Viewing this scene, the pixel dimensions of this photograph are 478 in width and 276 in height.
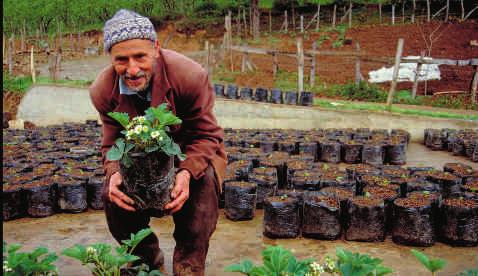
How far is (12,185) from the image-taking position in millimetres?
4176

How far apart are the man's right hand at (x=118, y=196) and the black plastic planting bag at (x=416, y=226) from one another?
2.13 meters

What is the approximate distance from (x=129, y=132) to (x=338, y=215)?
2.04 metres

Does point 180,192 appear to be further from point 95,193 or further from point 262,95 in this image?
point 262,95

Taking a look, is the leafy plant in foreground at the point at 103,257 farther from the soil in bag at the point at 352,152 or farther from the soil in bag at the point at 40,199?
the soil in bag at the point at 352,152

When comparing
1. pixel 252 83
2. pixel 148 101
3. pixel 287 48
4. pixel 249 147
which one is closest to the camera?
pixel 148 101

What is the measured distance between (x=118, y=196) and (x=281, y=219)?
5.17 feet

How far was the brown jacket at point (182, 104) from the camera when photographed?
92.4 inches

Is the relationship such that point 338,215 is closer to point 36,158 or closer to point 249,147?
point 249,147

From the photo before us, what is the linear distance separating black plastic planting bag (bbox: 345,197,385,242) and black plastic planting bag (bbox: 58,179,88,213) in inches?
95.5

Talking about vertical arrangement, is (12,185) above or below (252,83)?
below

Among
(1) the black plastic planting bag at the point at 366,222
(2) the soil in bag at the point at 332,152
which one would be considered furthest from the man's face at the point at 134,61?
(2) the soil in bag at the point at 332,152

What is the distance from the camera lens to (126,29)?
214 cm

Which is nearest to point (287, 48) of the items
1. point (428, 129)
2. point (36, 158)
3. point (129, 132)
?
point (428, 129)

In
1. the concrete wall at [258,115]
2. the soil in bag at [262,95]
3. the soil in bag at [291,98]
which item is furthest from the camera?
the soil in bag at [262,95]
